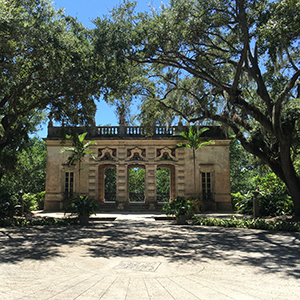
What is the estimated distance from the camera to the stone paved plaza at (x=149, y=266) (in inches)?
170

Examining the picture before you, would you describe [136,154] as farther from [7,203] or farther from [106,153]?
[7,203]

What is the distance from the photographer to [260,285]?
4.63 m

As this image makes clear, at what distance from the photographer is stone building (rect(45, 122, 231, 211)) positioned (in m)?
19.7

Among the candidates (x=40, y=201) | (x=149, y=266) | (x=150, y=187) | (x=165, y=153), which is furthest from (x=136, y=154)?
(x=149, y=266)

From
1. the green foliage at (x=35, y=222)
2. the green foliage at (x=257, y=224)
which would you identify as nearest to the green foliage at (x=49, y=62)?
the green foliage at (x=35, y=222)

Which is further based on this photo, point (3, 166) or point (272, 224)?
point (3, 166)

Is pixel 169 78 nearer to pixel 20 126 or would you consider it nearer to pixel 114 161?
pixel 20 126

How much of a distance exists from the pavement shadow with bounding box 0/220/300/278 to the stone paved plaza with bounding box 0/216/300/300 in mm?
19

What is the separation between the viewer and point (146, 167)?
19906 mm

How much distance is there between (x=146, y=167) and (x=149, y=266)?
1421 centimetres

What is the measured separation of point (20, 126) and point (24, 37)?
4365mm

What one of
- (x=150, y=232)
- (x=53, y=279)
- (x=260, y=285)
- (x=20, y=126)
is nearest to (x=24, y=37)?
(x=20, y=126)

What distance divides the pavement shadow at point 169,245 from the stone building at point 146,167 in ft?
29.3

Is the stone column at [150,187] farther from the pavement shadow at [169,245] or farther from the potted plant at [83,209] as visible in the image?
the pavement shadow at [169,245]
